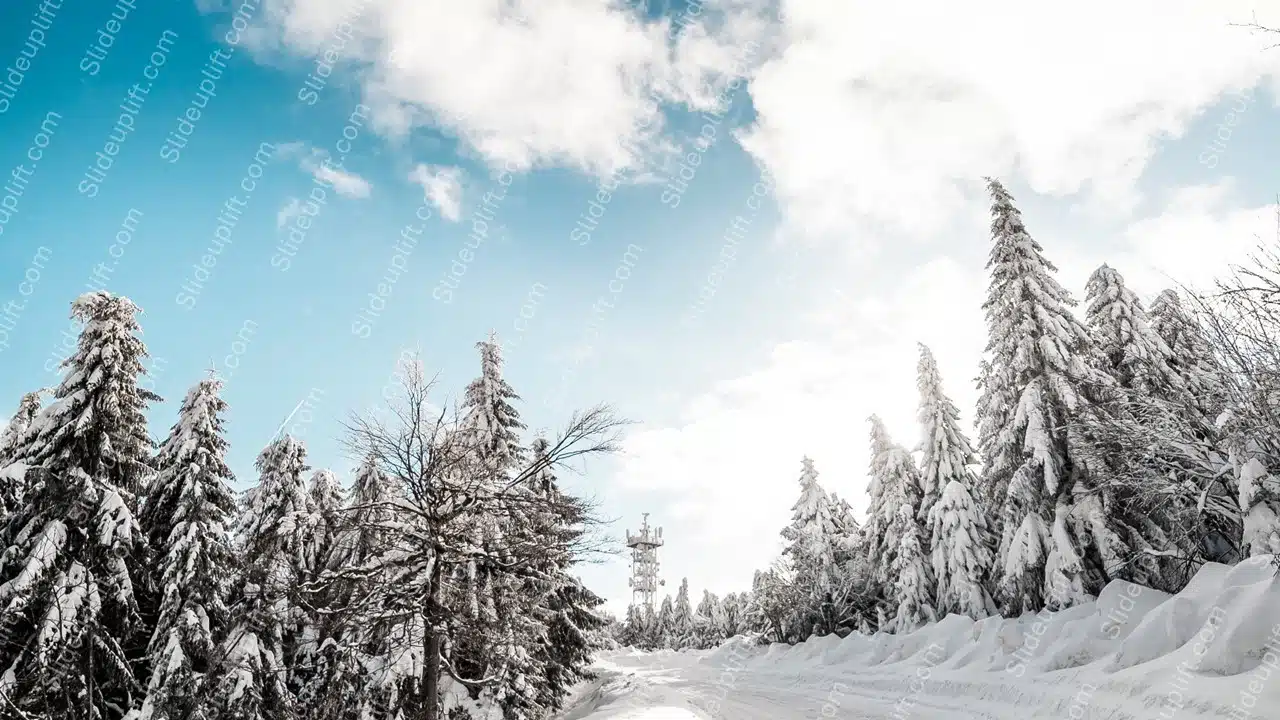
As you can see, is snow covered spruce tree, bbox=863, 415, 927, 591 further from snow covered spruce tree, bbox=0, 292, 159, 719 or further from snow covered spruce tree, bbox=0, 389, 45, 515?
snow covered spruce tree, bbox=0, 389, 45, 515

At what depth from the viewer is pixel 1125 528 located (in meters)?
18.5

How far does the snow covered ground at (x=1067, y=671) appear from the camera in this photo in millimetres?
9180

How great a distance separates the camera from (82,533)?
46.6ft

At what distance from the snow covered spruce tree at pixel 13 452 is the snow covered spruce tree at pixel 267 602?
4688 millimetres

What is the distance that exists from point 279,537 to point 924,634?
21218 millimetres

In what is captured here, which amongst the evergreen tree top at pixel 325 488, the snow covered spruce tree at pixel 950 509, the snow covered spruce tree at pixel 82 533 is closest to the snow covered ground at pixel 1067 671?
the snow covered spruce tree at pixel 950 509

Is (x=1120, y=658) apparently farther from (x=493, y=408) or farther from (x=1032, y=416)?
(x=493, y=408)

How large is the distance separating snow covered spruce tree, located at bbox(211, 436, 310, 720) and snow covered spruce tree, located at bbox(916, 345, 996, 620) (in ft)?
75.6

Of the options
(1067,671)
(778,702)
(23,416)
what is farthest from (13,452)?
(1067,671)

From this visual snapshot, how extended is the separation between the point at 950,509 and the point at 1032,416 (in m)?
8.38

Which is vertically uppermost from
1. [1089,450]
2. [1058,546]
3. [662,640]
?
[1089,450]

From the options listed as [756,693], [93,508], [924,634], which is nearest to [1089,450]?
[924,634]

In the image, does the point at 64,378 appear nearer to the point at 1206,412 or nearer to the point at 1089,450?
the point at 1089,450

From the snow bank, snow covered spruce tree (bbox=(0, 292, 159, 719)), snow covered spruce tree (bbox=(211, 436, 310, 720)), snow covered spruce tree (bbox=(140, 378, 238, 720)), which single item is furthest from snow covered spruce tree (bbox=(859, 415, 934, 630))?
snow covered spruce tree (bbox=(0, 292, 159, 719))
